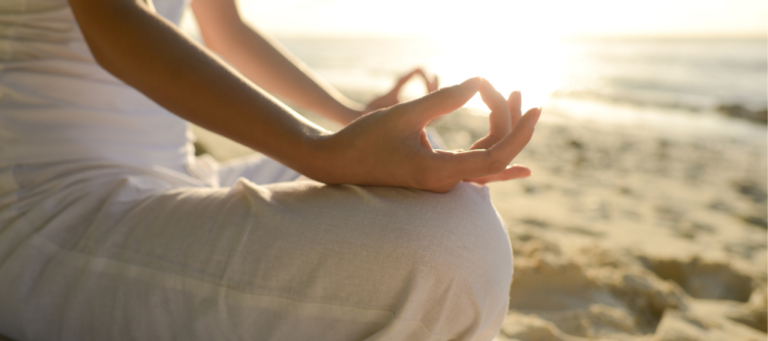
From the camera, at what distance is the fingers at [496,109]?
771mm

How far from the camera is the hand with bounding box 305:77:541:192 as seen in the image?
714 millimetres

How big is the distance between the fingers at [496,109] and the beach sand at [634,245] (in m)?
0.81

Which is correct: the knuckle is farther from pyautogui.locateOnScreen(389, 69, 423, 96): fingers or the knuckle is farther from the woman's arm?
pyautogui.locateOnScreen(389, 69, 423, 96): fingers

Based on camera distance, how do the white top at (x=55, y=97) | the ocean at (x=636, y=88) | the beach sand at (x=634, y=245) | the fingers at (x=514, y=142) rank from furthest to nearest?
the ocean at (x=636, y=88) < the beach sand at (x=634, y=245) < the white top at (x=55, y=97) < the fingers at (x=514, y=142)

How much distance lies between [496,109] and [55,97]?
37.5 inches

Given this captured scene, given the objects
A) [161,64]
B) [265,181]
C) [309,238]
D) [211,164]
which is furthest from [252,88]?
[211,164]

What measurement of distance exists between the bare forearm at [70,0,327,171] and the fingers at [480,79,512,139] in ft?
0.94

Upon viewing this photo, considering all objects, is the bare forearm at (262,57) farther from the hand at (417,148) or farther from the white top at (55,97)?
the hand at (417,148)

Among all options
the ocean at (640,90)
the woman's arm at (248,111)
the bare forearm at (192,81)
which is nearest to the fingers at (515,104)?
the woman's arm at (248,111)

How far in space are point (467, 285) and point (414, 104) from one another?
1.01 ft

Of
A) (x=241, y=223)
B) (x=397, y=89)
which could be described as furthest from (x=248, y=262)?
(x=397, y=89)

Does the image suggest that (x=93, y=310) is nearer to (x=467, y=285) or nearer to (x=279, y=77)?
(x=467, y=285)

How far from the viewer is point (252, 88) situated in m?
0.81

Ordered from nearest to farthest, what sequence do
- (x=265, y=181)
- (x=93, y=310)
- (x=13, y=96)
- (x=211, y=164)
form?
1. (x=93, y=310)
2. (x=13, y=96)
3. (x=265, y=181)
4. (x=211, y=164)
